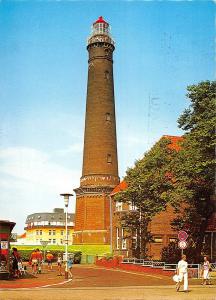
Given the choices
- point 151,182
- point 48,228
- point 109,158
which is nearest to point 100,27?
point 109,158

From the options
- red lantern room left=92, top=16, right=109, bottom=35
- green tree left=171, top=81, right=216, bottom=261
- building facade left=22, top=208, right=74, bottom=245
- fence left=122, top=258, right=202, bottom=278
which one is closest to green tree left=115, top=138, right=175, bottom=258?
green tree left=171, top=81, right=216, bottom=261

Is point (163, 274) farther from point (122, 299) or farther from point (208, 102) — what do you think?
point (122, 299)

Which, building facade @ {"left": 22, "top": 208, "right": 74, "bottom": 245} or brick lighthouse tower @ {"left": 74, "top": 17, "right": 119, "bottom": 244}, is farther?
building facade @ {"left": 22, "top": 208, "right": 74, "bottom": 245}

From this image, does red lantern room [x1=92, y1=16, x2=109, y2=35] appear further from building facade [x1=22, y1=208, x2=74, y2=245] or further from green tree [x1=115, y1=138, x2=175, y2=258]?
building facade [x1=22, y1=208, x2=74, y2=245]

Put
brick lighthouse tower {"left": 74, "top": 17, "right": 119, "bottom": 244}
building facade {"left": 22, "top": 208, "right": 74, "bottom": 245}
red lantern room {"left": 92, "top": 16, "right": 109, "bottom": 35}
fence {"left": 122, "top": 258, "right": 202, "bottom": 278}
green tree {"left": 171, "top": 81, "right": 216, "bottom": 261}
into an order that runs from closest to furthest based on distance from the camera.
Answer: fence {"left": 122, "top": 258, "right": 202, "bottom": 278}
green tree {"left": 171, "top": 81, "right": 216, "bottom": 261}
brick lighthouse tower {"left": 74, "top": 17, "right": 119, "bottom": 244}
red lantern room {"left": 92, "top": 16, "right": 109, "bottom": 35}
building facade {"left": 22, "top": 208, "right": 74, "bottom": 245}

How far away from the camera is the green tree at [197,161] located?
31703mm

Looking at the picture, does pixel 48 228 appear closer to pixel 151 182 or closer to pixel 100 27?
pixel 100 27

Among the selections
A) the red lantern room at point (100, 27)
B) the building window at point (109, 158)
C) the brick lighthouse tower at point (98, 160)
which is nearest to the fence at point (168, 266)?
the brick lighthouse tower at point (98, 160)

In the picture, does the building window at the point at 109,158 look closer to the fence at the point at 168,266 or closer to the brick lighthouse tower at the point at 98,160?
the brick lighthouse tower at the point at 98,160

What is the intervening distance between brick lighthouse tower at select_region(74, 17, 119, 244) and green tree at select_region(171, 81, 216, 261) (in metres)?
23.9

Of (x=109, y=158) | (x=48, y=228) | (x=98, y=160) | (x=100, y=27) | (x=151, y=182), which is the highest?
(x=100, y=27)

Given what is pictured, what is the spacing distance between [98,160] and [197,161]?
29743 mm

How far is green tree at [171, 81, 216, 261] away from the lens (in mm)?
31703

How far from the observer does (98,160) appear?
6097 cm
